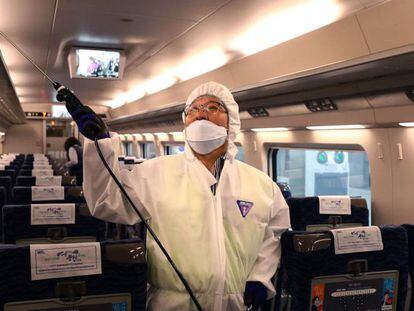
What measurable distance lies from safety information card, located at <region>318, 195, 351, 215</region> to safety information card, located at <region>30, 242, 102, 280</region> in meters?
2.31

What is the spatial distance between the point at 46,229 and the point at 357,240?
6.45ft

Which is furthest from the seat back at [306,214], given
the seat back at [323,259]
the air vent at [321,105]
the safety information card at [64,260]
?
the safety information card at [64,260]

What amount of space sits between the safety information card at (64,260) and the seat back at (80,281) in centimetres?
1

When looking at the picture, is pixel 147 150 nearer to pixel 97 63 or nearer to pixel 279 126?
pixel 97 63

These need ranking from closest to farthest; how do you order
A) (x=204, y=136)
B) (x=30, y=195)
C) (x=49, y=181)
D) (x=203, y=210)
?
(x=203, y=210) < (x=204, y=136) < (x=30, y=195) < (x=49, y=181)

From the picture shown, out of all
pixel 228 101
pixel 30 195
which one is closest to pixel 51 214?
pixel 30 195

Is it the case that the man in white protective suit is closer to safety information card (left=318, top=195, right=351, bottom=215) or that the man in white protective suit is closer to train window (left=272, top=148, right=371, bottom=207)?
safety information card (left=318, top=195, right=351, bottom=215)

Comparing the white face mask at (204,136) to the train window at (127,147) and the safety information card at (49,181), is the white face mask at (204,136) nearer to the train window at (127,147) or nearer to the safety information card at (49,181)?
the safety information card at (49,181)

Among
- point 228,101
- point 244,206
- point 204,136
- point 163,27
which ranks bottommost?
point 244,206

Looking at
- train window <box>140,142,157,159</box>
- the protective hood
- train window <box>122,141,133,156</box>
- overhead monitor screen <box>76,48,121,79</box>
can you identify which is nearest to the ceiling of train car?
overhead monitor screen <box>76,48,121,79</box>

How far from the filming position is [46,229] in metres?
3.09

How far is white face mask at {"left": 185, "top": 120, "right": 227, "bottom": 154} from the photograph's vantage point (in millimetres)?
2414

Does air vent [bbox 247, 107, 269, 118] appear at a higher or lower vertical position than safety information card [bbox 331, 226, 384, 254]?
higher

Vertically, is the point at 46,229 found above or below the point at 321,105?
below
